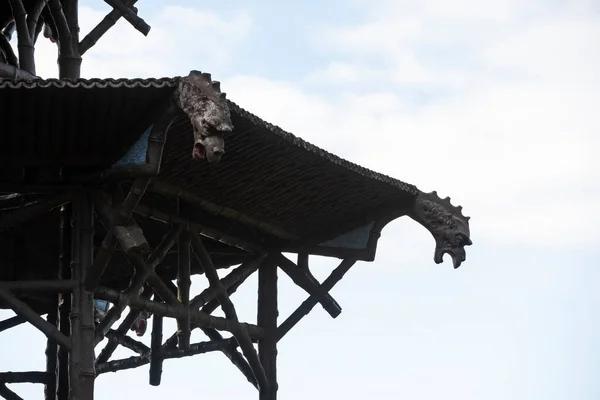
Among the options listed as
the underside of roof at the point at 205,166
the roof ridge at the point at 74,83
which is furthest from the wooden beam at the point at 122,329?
the roof ridge at the point at 74,83

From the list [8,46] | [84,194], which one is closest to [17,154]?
[84,194]

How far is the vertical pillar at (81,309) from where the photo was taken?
792 inches

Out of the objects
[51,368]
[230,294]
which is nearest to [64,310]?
[51,368]

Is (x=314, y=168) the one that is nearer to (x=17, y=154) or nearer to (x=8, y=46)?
(x=17, y=154)

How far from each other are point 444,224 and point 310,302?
2.60 m

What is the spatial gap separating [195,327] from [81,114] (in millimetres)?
4629

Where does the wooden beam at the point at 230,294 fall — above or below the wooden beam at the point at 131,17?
below

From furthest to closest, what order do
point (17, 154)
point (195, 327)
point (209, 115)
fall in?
point (195, 327)
point (17, 154)
point (209, 115)

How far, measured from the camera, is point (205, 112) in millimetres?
18906

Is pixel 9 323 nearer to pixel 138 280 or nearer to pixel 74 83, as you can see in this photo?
pixel 138 280

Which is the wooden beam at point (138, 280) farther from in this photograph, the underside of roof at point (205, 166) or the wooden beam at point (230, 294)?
the wooden beam at point (230, 294)

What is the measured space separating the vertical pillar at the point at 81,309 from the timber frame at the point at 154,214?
15 millimetres

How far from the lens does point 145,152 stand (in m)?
19.9

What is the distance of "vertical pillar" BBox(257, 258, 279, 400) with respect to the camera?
24.1 m
